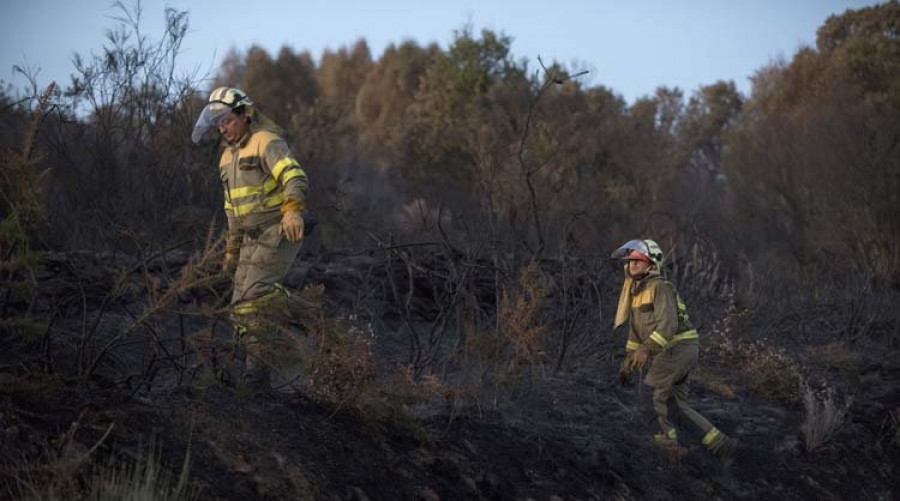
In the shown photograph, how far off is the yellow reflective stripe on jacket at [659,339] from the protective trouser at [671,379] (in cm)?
22

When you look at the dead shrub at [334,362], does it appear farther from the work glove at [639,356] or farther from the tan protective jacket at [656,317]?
the tan protective jacket at [656,317]

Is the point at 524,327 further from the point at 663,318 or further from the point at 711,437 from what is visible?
the point at 711,437

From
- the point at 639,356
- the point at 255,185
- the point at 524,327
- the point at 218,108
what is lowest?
the point at 639,356

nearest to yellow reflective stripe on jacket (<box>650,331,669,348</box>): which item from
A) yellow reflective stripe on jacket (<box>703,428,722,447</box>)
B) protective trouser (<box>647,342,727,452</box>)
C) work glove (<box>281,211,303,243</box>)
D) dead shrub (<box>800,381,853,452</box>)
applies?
protective trouser (<box>647,342,727,452</box>)

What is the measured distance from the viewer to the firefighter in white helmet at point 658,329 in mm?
7195

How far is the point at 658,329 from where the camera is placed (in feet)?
23.5

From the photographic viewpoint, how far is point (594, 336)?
30.6 feet

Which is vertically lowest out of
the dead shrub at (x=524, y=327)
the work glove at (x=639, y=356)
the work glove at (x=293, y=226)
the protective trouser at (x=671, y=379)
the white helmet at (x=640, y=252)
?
the protective trouser at (x=671, y=379)

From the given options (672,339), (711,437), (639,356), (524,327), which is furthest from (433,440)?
(711,437)

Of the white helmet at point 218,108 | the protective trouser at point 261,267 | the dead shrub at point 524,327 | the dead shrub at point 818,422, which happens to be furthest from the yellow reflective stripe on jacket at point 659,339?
the white helmet at point 218,108

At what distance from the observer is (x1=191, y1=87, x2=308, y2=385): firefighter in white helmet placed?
20.6 feet

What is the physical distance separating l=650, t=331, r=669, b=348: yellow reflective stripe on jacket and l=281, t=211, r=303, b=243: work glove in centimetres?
229

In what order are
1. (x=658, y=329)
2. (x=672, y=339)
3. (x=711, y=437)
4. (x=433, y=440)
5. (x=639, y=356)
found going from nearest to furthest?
(x=433, y=440) → (x=639, y=356) → (x=658, y=329) → (x=672, y=339) → (x=711, y=437)

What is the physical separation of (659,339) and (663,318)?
0.15m
